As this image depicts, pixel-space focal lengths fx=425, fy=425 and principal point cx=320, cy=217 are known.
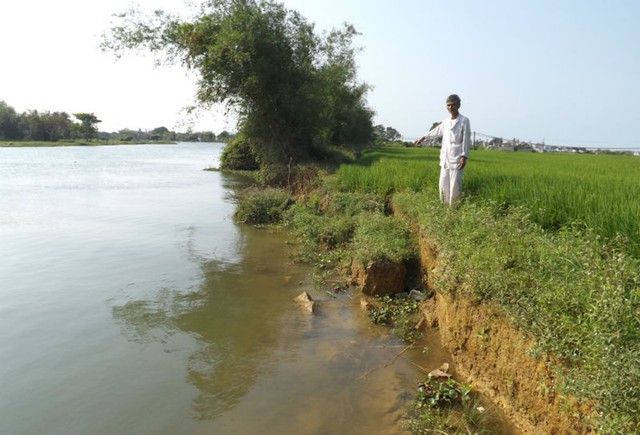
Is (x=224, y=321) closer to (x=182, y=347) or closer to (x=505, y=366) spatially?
(x=182, y=347)

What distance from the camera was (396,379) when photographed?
3.83 meters

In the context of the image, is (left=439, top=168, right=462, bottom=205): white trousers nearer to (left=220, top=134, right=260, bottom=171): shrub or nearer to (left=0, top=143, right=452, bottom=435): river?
(left=0, top=143, right=452, bottom=435): river

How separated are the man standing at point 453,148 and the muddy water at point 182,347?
2.24 metres

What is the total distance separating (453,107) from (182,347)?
15.4 feet

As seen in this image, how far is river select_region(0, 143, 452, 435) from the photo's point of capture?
3260 millimetres

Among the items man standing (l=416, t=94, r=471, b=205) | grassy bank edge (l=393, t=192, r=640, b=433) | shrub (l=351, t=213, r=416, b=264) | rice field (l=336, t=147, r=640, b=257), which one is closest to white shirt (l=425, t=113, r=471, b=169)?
man standing (l=416, t=94, r=471, b=205)

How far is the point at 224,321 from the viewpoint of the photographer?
193 inches

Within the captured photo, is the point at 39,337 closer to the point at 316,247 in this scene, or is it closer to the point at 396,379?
the point at 396,379

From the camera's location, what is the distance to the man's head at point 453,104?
236 inches

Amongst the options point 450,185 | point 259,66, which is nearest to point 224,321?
point 450,185

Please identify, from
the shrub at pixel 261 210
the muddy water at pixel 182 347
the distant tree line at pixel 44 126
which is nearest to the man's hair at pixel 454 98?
the muddy water at pixel 182 347

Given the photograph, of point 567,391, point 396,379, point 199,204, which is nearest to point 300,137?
point 199,204

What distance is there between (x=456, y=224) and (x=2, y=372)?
4775 mm

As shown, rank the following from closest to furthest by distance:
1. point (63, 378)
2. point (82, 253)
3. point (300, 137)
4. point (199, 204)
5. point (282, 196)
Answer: point (63, 378) → point (82, 253) → point (282, 196) → point (199, 204) → point (300, 137)
